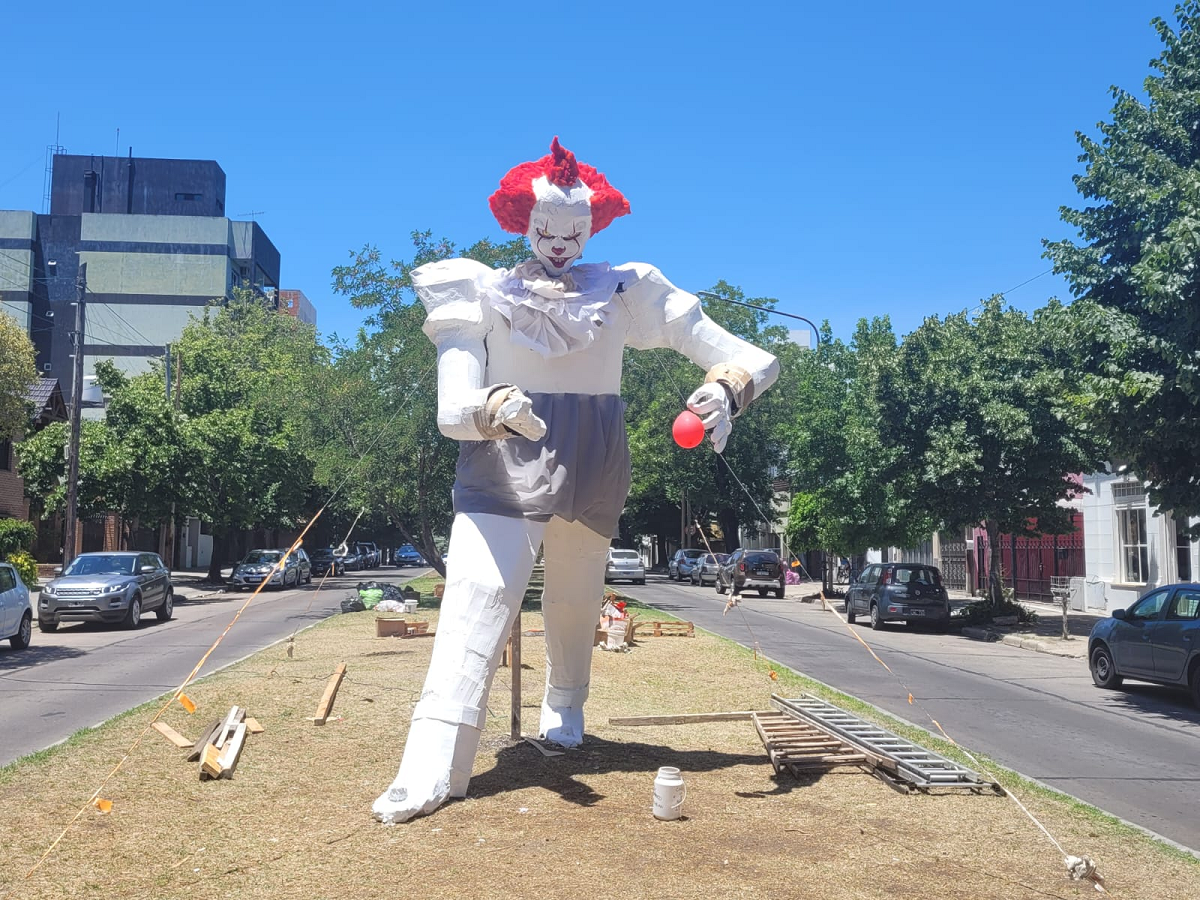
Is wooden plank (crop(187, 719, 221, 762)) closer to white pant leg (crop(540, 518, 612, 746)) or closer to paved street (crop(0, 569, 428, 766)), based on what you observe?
paved street (crop(0, 569, 428, 766))

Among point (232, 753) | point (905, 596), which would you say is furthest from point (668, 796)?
point (905, 596)

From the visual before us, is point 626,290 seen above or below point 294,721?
above

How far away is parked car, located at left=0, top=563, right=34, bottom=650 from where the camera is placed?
1598 centimetres

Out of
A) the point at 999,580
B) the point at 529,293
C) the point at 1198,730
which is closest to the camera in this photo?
the point at 529,293

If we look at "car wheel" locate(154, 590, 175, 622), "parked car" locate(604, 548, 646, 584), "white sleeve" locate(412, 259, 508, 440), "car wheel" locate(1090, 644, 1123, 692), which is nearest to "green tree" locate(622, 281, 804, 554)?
"parked car" locate(604, 548, 646, 584)

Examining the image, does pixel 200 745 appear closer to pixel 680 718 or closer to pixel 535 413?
pixel 535 413

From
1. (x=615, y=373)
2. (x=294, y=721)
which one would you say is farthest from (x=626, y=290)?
(x=294, y=721)

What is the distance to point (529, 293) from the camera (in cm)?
659

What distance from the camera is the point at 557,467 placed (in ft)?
21.1

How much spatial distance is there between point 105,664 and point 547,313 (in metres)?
11.4

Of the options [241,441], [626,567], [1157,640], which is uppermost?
[241,441]

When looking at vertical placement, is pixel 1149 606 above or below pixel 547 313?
below

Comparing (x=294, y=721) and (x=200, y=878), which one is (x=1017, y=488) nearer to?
(x=294, y=721)

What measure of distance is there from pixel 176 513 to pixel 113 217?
136 ft
